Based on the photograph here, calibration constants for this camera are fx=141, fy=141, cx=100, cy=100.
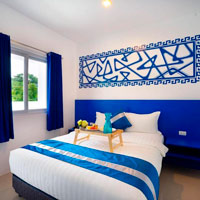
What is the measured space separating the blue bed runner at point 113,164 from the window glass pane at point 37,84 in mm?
1360

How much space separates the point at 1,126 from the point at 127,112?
2340mm

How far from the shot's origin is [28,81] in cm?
280

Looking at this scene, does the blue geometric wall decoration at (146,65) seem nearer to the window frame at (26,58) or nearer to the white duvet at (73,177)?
the window frame at (26,58)

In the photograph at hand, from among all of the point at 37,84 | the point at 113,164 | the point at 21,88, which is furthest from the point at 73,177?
the point at 37,84

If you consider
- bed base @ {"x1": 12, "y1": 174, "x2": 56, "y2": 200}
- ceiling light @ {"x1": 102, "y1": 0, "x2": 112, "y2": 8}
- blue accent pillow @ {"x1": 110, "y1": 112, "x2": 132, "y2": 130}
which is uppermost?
ceiling light @ {"x1": 102, "y1": 0, "x2": 112, "y2": 8}

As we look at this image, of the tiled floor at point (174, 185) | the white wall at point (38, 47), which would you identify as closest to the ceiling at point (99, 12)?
the white wall at point (38, 47)

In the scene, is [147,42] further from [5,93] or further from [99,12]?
[5,93]

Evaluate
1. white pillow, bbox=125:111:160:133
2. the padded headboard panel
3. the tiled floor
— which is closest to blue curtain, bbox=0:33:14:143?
the tiled floor

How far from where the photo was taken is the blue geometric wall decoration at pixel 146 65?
263cm

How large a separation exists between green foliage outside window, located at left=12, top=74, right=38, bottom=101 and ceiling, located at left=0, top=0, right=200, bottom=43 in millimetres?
1169

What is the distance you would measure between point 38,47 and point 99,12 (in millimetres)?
1401

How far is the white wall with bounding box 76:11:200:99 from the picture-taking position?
264cm

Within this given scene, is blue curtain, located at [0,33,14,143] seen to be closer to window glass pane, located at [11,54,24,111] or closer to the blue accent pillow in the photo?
window glass pane, located at [11,54,24,111]

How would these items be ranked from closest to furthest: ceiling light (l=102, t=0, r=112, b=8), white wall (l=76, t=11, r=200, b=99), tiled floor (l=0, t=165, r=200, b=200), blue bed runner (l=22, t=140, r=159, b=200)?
1. blue bed runner (l=22, t=140, r=159, b=200)
2. tiled floor (l=0, t=165, r=200, b=200)
3. ceiling light (l=102, t=0, r=112, b=8)
4. white wall (l=76, t=11, r=200, b=99)
